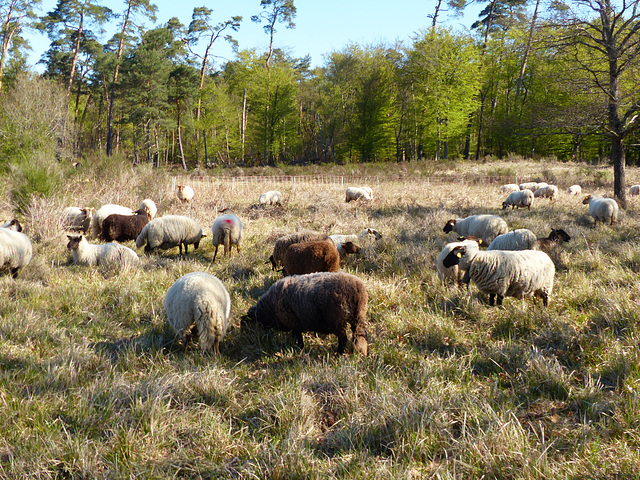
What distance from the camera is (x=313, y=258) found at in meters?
6.14

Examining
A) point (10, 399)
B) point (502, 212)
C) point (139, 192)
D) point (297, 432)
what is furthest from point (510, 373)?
point (139, 192)

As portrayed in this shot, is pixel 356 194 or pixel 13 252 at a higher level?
pixel 356 194

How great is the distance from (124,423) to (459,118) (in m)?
39.0

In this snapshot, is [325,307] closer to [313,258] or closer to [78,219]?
[313,258]

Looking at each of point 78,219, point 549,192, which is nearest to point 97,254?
point 78,219

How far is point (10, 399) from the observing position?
3146 mm

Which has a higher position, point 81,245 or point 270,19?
point 270,19

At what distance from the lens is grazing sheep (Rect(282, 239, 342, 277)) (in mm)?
6152

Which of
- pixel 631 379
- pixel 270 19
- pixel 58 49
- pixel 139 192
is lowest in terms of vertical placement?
pixel 631 379

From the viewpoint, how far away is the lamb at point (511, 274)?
5.31 metres

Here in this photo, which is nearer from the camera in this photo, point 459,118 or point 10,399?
point 10,399

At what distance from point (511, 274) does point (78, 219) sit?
11327 millimetres

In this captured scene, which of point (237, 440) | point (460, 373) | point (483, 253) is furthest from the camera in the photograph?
point (483, 253)

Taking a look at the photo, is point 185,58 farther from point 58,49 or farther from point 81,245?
point 81,245
